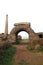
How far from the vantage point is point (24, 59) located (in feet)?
61.8

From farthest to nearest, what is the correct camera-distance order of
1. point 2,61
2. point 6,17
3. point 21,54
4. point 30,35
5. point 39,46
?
point 6,17
point 30,35
point 39,46
point 21,54
point 2,61

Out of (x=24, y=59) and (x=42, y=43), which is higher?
(x=42, y=43)

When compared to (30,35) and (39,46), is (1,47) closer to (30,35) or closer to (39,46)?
(39,46)

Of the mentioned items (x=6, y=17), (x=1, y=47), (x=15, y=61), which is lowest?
(x=15, y=61)

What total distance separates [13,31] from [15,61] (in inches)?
668

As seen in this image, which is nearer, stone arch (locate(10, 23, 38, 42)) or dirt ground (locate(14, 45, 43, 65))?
dirt ground (locate(14, 45, 43, 65))

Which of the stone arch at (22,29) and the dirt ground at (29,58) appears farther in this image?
the stone arch at (22,29)

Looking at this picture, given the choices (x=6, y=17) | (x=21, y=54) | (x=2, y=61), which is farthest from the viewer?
(x=6, y=17)

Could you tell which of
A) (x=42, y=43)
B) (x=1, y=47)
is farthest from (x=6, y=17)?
(x=1, y=47)

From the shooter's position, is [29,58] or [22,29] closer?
[29,58]

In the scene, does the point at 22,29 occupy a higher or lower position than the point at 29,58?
higher

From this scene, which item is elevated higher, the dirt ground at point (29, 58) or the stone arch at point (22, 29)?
the stone arch at point (22, 29)

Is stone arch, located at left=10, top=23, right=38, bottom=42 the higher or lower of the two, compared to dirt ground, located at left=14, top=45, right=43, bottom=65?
higher

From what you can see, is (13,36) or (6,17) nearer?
(13,36)
